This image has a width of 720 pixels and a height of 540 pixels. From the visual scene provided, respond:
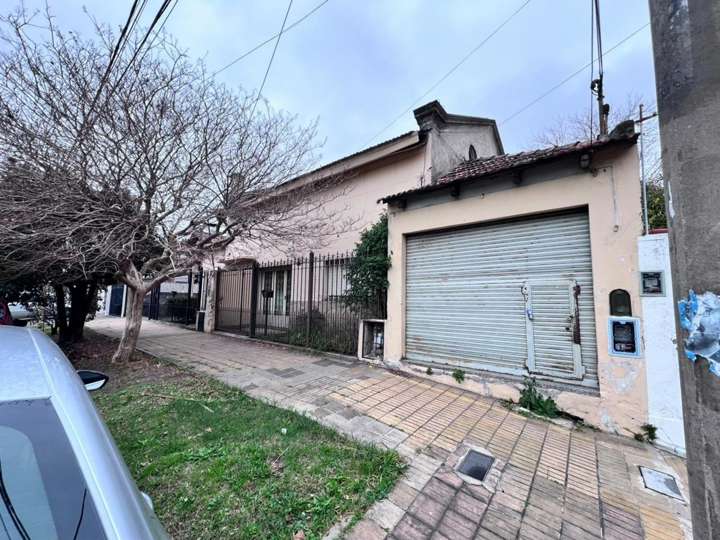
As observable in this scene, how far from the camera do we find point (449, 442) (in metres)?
3.43

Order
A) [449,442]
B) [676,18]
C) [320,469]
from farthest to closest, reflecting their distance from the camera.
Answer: [449,442]
[320,469]
[676,18]

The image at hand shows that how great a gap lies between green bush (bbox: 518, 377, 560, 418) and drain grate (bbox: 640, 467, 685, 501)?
115cm

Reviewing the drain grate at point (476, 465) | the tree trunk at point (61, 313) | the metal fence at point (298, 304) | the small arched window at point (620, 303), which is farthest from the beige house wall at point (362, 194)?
the drain grate at point (476, 465)

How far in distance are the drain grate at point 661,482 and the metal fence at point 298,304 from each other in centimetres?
452

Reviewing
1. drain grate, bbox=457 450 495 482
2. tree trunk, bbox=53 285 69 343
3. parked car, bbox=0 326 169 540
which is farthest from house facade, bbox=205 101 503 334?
parked car, bbox=0 326 169 540

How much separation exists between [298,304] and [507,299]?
18.3 ft

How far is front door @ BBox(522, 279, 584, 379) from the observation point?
4.41 m

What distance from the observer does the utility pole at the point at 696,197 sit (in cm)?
113

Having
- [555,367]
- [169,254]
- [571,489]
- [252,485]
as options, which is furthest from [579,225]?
[169,254]

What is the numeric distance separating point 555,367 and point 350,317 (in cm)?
429

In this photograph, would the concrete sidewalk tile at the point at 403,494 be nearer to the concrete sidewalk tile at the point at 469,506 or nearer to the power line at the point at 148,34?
the concrete sidewalk tile at the point at 469,506

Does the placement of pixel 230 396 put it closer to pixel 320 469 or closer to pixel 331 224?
pixel 320 469

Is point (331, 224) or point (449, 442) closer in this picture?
point (449, 442)

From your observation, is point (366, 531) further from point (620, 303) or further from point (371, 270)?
point (371, 270)
